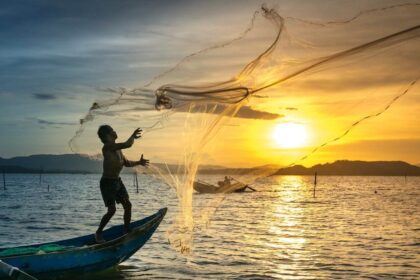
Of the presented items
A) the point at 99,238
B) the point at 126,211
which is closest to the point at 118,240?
the point at 99,238

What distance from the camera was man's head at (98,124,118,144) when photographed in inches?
488

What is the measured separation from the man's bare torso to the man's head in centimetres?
22

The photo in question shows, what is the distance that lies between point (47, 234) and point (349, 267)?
15.8 metres

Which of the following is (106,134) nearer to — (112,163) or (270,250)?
(112,163)

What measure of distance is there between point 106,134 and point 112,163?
2.21 ft

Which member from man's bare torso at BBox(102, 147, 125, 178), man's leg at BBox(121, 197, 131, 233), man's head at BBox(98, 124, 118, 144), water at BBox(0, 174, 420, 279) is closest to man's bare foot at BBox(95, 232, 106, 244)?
man's leg at BBox(121, 197, 131, 233)

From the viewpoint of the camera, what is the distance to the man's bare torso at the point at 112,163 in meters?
12.6

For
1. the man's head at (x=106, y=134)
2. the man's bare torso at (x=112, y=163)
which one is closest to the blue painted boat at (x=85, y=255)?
the man's bare torso at (x=112, y=163)

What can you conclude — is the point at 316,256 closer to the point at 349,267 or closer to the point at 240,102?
the point at 349,267

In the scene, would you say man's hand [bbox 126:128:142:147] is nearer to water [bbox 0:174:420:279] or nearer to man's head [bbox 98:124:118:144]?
man's head [bbox 98:124:118:144]

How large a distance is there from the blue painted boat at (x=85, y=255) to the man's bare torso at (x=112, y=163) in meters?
1.91

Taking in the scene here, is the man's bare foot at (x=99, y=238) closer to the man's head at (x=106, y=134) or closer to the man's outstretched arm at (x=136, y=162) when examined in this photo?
the man's outstretched arm at (x=136, y=162)

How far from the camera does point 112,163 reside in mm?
12641

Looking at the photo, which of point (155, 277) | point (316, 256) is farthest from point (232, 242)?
point (155, 277)
